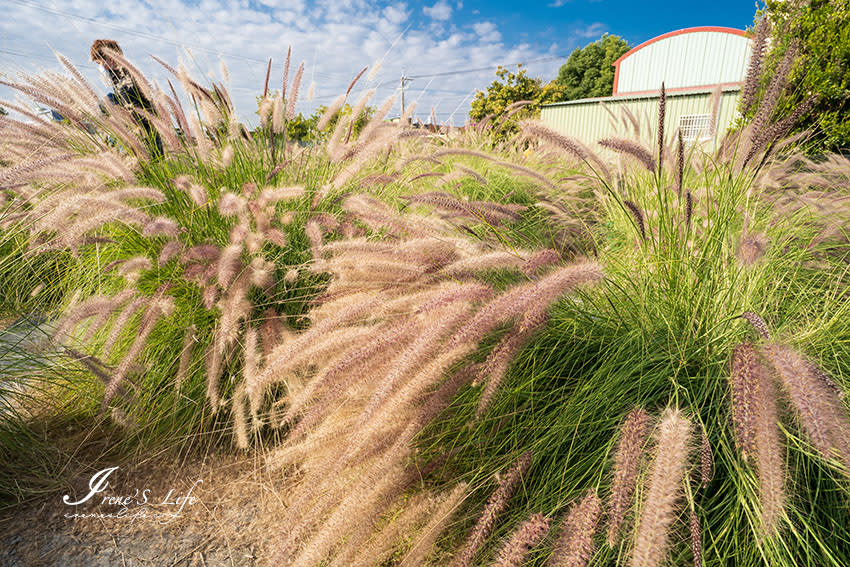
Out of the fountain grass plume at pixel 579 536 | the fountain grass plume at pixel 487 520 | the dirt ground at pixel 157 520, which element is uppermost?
the fountain grass plume at pixel 579 536

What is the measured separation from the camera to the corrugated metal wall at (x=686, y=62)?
2366 centimetres

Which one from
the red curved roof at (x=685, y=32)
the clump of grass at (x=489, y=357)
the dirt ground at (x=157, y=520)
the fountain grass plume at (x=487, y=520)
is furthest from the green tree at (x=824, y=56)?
the red curved roof at (x=685, y=32)

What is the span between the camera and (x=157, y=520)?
1580 mm

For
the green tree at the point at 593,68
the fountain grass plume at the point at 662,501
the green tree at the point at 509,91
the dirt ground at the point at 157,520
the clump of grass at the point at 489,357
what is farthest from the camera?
the green tree at the point at 593,68

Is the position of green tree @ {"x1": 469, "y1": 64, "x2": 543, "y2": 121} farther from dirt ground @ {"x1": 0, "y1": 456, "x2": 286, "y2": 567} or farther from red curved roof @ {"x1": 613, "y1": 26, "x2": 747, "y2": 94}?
dirt ground @ {"x1": 0, "y1": 456, "x2": 286, "y2": 567}

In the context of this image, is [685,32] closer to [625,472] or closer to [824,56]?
[824,56]

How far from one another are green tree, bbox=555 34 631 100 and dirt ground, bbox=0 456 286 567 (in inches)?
1513

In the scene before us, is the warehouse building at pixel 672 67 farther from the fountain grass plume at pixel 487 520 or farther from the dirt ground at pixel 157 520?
the fountain grass plume at pixel 487 520

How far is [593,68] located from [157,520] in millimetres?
42414

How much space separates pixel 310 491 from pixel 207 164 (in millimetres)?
1932

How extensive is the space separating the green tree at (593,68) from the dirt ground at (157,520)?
3843 cm

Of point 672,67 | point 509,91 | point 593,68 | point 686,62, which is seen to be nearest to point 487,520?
point 509,91

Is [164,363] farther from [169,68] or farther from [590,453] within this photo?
[169,68]

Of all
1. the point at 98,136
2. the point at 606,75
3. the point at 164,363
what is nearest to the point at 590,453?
the point at 164,363
